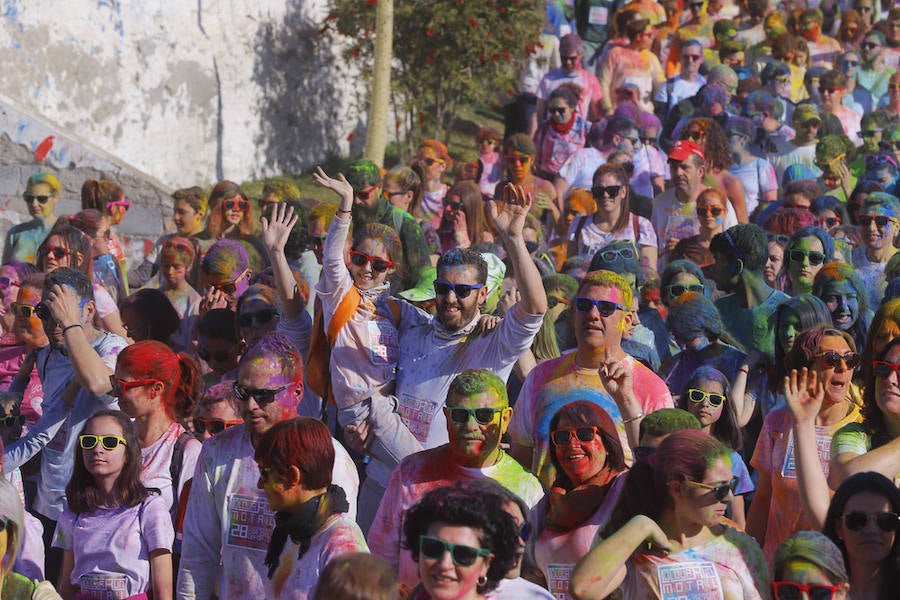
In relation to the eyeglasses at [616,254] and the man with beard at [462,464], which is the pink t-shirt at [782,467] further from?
the eyeglasses at [616,254]

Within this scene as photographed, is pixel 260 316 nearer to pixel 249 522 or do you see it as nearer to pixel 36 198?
pixel 249 522

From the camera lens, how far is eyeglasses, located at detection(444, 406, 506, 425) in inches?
203

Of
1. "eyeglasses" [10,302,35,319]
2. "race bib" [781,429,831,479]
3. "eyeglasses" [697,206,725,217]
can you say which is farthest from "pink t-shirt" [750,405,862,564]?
"eyeglasses" [10,302,35,319]

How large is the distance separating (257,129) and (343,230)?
9247mm

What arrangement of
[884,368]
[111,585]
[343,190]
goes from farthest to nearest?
[343,190]
[111,585]
[884,368]

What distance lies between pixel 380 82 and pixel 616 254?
6.79 meters

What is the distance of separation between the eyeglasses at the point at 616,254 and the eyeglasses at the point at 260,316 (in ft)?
6.73

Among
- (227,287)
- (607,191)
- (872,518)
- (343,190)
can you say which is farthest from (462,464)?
(607,191)

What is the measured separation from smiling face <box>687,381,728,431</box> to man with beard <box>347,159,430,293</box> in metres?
2.15

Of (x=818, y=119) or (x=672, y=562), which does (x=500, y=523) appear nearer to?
(x=672, y=562)

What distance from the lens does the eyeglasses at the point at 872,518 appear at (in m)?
4.28

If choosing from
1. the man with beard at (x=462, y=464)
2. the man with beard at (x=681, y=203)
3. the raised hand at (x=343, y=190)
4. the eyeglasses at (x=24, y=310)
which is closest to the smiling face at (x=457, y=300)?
the raised hand at (x=343, y=190)

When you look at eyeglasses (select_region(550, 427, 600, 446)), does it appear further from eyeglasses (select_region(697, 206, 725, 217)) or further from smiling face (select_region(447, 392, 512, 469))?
eyeglasses (select_region(697, 206, 725, 217))

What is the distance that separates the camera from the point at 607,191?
370 inches
